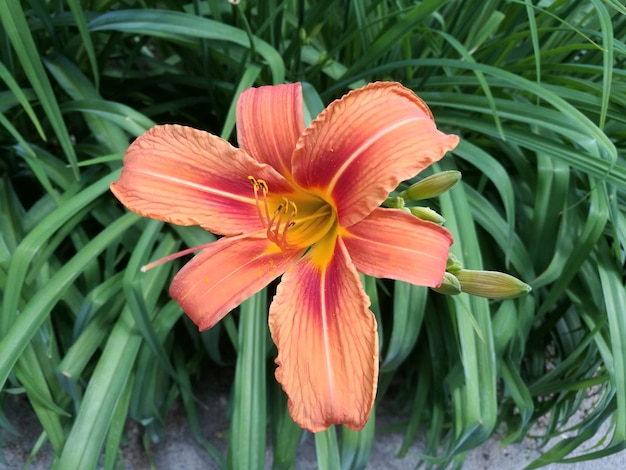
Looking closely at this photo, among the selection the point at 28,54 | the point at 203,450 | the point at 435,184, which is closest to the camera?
the point at 435,184

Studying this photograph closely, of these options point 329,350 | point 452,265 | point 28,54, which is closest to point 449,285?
point 452,265

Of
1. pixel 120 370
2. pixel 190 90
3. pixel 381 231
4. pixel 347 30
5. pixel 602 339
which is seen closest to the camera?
pixel 381 231

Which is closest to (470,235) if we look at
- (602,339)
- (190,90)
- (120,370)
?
(602,339)

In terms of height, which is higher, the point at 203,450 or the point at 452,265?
the point at 452,265

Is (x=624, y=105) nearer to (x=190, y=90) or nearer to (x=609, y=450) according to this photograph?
(x=609, y=450)

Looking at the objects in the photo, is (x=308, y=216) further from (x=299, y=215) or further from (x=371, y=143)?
(x=371, y=143)

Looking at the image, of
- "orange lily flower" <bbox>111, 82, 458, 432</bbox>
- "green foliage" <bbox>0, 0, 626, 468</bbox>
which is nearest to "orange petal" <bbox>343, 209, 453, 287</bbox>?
"orange lily flower" <bbox>111, 82, 458, 432</bbox>

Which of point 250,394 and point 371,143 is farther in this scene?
point 250,394
